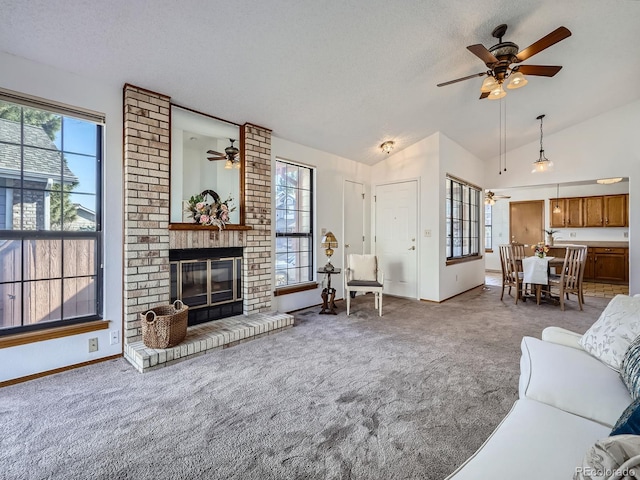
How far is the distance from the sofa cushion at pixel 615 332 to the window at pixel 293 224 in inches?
134

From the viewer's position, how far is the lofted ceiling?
88.5 inches

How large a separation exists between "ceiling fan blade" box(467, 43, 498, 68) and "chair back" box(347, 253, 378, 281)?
9.30 feet

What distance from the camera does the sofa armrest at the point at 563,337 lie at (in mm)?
1978

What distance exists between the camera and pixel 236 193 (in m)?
3.87

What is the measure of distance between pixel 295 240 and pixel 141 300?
226cm

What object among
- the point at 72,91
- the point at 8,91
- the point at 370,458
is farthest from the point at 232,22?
the point at 370,458

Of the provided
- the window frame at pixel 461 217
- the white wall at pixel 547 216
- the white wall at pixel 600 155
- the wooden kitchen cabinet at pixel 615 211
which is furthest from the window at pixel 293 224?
the wooden kitchen cabinet at pixel 615 211

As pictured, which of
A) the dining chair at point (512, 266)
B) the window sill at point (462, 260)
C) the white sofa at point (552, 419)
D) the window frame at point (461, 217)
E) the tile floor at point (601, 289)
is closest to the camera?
the white sofa at point (552, 419)

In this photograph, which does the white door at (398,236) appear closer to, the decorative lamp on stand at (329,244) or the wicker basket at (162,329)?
the decorative lamp on stand at (329,244)

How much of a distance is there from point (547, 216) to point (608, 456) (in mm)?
8992

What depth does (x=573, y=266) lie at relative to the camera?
15.6 ft

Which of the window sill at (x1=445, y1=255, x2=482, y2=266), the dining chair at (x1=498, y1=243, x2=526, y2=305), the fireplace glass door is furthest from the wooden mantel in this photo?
the dining chair at (x1=498, y1=243, x2=526, y2=305)

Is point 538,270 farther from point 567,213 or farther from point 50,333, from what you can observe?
point 50,333

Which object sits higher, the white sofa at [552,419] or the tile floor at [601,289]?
the white sofa at [552,419]
